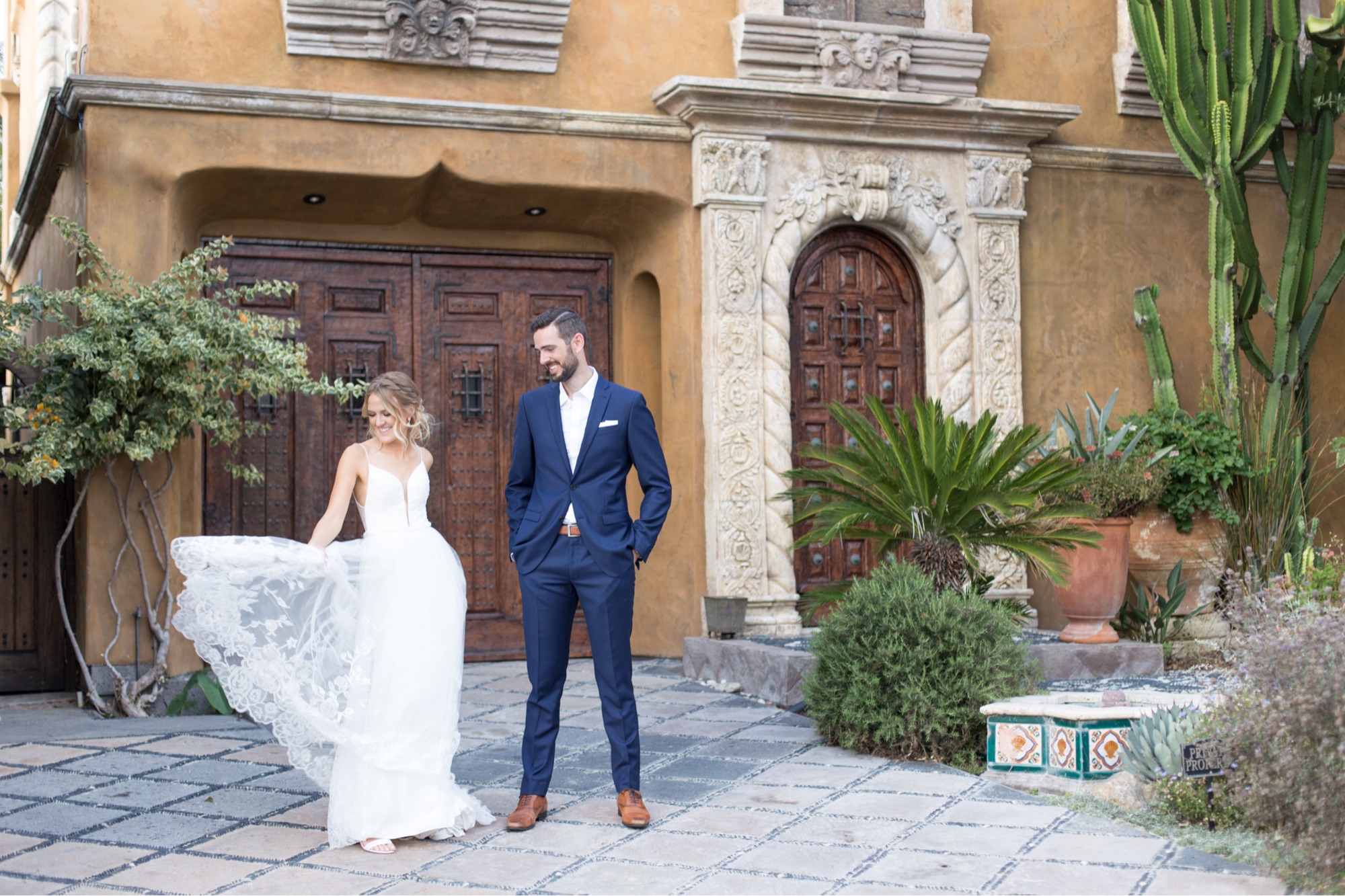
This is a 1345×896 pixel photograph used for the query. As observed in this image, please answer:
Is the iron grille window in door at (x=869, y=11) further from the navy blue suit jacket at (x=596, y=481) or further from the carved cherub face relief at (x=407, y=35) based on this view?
the navy blue suit jacket at (x=596, y=481)

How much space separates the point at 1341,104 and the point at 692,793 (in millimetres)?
6930

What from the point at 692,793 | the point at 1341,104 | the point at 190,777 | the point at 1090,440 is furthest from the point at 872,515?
the point at 1341,104

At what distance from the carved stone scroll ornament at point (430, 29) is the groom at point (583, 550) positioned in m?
4.12

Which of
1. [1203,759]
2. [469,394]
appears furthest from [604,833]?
[469,394]

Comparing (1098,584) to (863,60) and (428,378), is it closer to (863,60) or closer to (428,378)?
(863,60)

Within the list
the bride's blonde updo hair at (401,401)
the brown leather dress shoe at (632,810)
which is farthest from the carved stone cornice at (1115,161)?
the brown leather dress shoe at (632,810)

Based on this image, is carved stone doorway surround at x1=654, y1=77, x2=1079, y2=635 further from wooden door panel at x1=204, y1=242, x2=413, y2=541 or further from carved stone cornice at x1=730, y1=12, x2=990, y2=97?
wooden door panel at x1=204, y1=242, x2=413, y2=541

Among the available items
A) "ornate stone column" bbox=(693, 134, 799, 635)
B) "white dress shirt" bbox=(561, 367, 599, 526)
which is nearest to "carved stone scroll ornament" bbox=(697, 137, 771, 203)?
"ornate stone column" bbox=(693, 134, 799, 635)

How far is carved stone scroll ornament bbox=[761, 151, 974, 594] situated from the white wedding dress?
4.20m

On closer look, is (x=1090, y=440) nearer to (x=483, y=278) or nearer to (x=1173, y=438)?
(x=1173, y=438)

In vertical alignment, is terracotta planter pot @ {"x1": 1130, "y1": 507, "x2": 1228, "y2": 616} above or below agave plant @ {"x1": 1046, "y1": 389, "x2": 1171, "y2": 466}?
below

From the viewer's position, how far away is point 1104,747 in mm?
5305

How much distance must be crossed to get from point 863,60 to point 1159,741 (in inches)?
223

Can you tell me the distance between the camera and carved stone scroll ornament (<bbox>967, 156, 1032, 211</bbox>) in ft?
31.0
